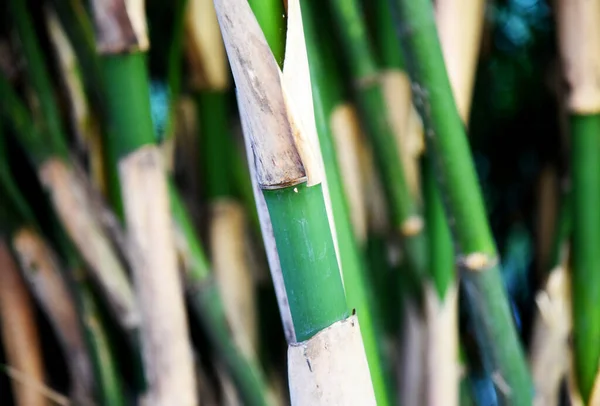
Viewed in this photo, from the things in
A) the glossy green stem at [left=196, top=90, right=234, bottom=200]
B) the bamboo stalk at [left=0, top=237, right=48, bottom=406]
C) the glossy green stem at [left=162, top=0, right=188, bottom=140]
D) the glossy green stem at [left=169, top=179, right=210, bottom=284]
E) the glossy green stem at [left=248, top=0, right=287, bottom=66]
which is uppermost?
the glossy green stem at [left=162, top=0, right=188, bottom=140]

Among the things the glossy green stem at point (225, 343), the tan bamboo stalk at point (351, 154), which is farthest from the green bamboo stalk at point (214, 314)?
the tan bamboo stalk at point (351, 154)

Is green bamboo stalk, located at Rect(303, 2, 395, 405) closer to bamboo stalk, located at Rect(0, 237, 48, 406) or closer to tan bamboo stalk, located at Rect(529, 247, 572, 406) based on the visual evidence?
tan bamboo stalk, located at Rect(529, 247, 572, 406)

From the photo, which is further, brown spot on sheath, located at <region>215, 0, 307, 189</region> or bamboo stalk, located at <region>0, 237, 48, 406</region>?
bamboo stalk, located at <region>0, 237, 48, 406</region>

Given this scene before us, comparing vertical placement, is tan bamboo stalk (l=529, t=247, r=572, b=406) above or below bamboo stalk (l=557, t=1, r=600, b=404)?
below

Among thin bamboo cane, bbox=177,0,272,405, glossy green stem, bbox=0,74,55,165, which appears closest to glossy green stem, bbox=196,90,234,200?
thin bamboo cane, bbox=177,0,272,405

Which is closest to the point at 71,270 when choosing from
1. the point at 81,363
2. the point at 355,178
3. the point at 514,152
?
the point at 81,363

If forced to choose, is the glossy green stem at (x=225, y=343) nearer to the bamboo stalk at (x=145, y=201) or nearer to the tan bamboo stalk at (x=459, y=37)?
the bamboo stalk at (x=145, y=201)

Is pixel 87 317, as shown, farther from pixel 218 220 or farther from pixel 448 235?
pixel 448 235
